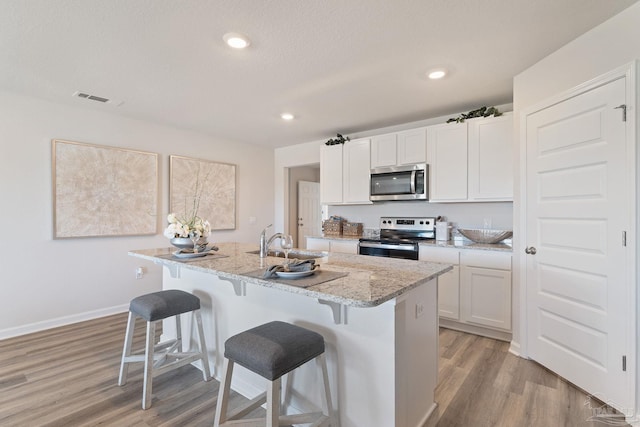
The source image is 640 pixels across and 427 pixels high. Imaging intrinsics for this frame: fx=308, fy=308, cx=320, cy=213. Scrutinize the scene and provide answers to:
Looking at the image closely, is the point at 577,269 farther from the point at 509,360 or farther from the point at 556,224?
the point at 509,360

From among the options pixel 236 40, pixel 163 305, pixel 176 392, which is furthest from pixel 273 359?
pixel 236 40

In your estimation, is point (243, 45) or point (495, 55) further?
point (495, 55)

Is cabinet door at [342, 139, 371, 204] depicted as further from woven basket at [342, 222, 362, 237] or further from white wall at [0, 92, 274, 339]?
white wall at [0, 92, 274, 339]

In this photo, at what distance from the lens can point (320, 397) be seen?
5.61 feet

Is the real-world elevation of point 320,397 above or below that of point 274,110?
below

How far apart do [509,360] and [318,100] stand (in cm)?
300

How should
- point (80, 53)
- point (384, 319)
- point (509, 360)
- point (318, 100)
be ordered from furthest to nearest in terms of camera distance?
1. point (318, 100)
2. point (509, 360)
3. point (80, 53)
4. point (384, 319)

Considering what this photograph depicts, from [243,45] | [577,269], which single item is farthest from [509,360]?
[243,45]

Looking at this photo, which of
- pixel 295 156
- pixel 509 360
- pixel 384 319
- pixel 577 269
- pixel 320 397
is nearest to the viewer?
pixel 384 319

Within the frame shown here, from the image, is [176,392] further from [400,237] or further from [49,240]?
[400,237]

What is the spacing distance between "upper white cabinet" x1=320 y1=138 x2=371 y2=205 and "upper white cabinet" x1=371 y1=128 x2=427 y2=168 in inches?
5.3

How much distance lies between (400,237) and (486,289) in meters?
1.28

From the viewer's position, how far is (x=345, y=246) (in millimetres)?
4117

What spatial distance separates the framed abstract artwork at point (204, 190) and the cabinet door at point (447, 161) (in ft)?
9.82
